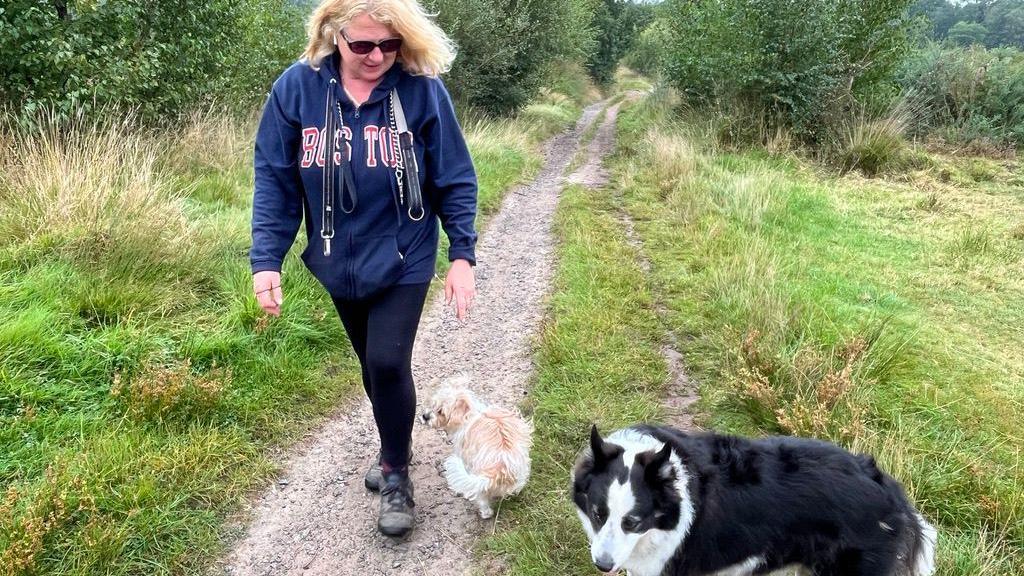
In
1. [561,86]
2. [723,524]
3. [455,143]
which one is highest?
[455,143]

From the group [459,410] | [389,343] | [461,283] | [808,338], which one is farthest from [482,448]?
[808,338]

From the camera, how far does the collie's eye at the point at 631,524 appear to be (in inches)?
80.0

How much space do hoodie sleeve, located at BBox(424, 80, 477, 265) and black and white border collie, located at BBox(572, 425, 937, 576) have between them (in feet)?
3.10

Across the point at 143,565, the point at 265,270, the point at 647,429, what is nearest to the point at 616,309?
the point at 647,429

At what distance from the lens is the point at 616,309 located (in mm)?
4750

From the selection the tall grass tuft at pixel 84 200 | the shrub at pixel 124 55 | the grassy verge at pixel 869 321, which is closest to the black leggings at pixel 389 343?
the grassy verge at pixel 869 321

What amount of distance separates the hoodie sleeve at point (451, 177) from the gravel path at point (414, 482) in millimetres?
1388

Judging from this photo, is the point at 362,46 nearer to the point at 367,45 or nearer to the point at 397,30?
the point at 367,45

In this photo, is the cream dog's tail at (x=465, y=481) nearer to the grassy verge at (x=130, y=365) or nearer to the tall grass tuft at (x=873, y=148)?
the grassy verge at (x=130, y=365)

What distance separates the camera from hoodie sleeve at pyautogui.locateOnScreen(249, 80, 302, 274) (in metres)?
2.20

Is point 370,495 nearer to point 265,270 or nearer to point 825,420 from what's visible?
point 265,270

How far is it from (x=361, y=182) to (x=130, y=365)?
2.25 meters

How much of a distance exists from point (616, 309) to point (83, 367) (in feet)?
12.1

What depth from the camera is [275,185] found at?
227 cm
